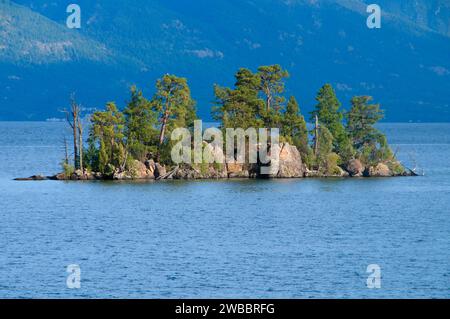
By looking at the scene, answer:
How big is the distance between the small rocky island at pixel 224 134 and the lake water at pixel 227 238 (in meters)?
Answer: 2.24

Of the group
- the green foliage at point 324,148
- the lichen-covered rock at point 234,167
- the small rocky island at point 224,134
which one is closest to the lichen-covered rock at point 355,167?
the small rocky island at point 224,134

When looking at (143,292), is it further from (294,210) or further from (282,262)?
(294,210)

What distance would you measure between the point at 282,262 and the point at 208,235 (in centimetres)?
903

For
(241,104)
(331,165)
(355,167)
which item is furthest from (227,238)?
(355,167)

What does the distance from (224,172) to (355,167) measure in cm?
1056

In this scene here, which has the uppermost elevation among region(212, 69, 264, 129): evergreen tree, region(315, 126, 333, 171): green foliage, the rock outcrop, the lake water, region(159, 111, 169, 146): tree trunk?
region(212, 69, 264, 129): evergreen tree

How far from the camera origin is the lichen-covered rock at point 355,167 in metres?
85.5

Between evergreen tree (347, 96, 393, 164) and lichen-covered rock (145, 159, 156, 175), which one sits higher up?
evergreen tree (347, 96, 393, 164)

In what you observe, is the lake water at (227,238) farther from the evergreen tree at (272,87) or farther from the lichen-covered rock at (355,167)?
the evergreen tree at (272,87)

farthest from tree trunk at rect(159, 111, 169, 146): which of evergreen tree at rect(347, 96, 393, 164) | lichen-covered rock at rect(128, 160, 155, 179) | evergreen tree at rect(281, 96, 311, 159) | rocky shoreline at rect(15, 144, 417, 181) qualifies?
evergreen tree at rect(347, 96, 393, 164)

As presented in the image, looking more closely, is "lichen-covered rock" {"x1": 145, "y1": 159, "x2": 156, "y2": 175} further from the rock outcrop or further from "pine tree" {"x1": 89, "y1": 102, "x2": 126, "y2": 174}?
the rock outcrop

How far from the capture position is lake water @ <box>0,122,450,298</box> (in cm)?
4266

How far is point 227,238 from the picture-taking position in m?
54.9
